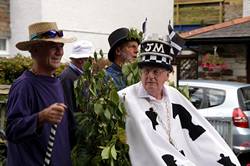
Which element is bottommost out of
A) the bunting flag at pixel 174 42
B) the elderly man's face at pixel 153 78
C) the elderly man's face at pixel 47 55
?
the elderly man's face at pixel 153 78

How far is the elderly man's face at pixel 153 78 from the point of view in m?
3.06

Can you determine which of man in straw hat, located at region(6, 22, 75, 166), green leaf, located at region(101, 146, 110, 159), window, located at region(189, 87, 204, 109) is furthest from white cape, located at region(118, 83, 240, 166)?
window, located at region(189, 87, 204, 109)

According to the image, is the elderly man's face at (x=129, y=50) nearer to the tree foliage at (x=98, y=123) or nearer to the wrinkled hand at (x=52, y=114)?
the tree foliage at (x=98, y=123)

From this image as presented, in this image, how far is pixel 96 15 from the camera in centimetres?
1132

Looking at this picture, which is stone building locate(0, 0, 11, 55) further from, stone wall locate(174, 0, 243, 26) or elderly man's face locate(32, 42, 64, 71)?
stone wall locate(174, 0, 243, 26)

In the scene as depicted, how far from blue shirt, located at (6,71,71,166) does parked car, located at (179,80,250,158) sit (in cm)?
441

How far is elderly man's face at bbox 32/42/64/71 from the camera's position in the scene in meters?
2.93

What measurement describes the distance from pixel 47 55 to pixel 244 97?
17.8 ft

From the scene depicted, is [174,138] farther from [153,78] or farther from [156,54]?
[156,54]

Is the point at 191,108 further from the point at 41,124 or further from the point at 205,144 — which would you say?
the point at 41,124

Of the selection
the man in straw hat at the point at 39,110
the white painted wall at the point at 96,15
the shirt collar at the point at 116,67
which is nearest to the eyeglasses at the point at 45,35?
the man in straw hat at the point at 39,110

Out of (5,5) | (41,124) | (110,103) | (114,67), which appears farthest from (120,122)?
(5,5)

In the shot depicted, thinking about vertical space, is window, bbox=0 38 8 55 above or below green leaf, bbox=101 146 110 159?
above

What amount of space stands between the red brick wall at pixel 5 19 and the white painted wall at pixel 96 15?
14 centimetres
